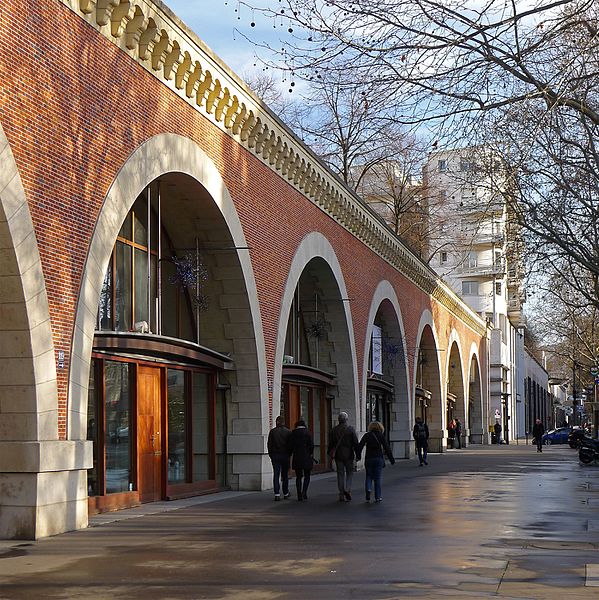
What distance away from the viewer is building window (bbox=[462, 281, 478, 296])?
83875 mm

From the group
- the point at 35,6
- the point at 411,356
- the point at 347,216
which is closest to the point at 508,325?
the point at 411,356

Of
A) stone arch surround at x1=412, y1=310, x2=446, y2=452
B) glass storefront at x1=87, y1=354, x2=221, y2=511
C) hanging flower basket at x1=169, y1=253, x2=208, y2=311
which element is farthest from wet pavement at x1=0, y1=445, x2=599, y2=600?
stone arch surround at x1=412, y1=310, x2=446, y2=452

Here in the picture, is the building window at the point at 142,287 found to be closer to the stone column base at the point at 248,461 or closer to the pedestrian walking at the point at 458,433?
the stone column base at the point at 248,461

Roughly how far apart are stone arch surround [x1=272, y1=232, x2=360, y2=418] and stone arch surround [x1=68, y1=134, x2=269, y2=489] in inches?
41.5

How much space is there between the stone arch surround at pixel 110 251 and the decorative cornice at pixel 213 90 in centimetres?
111

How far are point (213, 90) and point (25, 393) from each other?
26.4 ft

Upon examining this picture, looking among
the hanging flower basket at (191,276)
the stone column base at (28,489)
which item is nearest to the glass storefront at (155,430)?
the hanging flower basket at (191,276)

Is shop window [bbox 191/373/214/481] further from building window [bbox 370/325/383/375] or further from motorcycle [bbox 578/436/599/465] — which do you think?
motorcycle [bbox 578/436/599/465]

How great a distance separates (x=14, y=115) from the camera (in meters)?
12.6

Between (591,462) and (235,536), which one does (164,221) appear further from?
(591,462)

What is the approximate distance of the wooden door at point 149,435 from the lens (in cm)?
1786

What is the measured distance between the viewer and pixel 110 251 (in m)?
15.2

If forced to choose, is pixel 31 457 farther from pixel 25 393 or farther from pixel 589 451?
pixel 589 451

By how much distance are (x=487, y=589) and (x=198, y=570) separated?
2871mm
